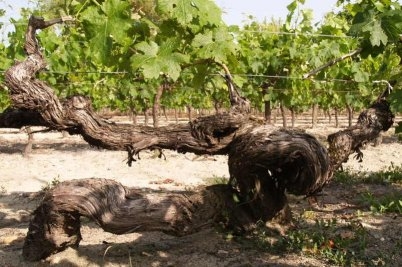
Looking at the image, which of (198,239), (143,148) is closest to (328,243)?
(198,239)

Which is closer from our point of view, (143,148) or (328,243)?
(143,148)

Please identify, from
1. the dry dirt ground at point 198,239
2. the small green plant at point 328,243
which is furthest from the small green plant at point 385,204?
the small green plant at point 328,243

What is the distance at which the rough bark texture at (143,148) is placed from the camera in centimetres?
381

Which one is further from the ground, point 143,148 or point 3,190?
point 143,148

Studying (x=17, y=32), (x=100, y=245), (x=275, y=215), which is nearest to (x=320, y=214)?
(x=275, y=215)

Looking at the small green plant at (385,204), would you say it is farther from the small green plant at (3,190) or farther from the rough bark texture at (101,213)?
the small green plant at (3,190)

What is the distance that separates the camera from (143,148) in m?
4.07

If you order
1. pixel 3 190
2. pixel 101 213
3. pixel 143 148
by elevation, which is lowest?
pixel 3 190

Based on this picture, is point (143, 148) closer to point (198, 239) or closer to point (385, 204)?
point (198, 239)

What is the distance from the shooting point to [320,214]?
561 cm

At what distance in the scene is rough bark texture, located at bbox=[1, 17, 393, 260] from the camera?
381cm

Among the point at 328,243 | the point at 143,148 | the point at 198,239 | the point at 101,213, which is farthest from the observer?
the point at 198,239

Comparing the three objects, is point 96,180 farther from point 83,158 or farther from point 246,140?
point 83,158

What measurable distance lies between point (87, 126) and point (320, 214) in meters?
3.31
